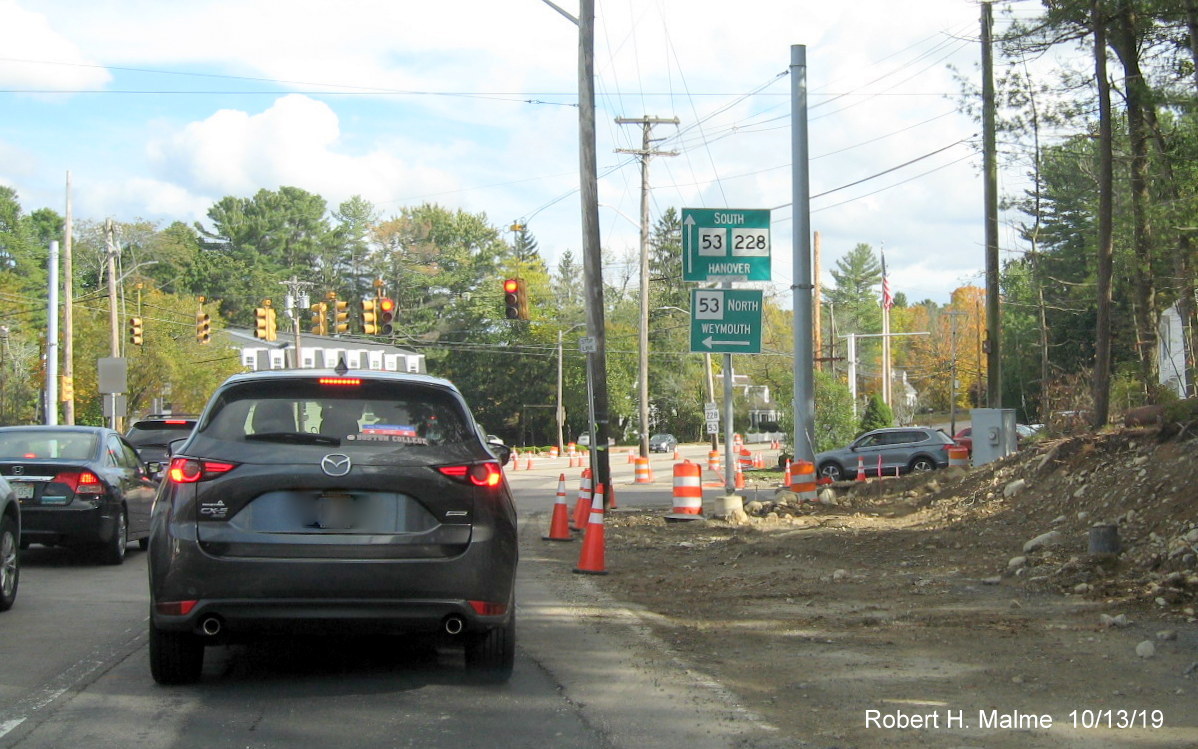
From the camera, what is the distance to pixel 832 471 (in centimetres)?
3266

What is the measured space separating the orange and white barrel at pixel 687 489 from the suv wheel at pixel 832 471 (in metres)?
16.2

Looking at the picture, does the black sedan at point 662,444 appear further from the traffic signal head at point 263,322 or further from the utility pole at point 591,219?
the utility pole at point 591,219

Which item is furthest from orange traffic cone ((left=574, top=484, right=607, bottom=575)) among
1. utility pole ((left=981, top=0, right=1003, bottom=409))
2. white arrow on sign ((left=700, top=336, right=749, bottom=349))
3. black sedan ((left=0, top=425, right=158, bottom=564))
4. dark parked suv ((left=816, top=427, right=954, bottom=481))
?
dark parked suv ((left=816, top=427, right=954, bottom=481))

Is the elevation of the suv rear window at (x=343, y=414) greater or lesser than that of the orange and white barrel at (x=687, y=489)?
greater

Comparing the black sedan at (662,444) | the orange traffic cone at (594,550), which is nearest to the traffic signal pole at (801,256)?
the orange traffic cone at (594,550)

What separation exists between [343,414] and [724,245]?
12.6 meters

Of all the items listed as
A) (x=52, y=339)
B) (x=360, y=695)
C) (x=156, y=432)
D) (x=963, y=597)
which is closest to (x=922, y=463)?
(x=156, y=432)

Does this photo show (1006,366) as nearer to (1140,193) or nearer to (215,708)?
(1140,193)

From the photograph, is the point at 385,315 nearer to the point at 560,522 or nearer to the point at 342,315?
the point at 342,315

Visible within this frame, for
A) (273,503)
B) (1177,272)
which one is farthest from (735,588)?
(1177,272)

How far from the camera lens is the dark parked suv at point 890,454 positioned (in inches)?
1244

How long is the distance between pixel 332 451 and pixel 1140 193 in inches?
836

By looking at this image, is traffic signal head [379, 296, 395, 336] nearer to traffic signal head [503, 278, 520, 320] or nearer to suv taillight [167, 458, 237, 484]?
traffic signal head [503, 278, 520, 320]

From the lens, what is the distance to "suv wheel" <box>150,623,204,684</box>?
6.19 m
